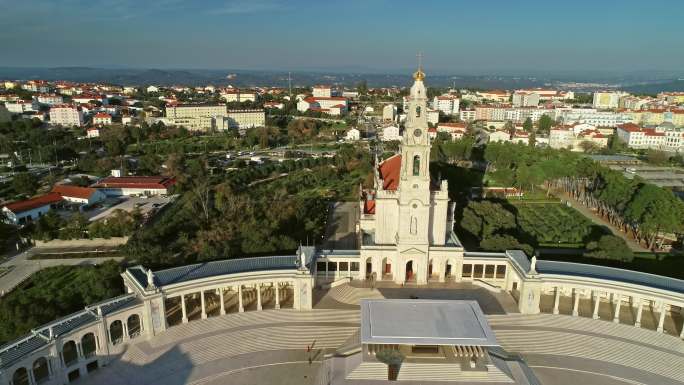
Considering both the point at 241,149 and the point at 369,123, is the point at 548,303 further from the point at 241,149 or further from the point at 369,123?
the point at 369,123

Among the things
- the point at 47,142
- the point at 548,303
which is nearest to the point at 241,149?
the point at 47,142

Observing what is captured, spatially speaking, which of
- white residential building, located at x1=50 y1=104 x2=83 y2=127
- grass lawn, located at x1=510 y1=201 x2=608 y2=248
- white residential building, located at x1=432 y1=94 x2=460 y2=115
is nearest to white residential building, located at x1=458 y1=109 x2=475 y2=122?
white residential building, located at x1=432 y1=94 x2=460 y2=115

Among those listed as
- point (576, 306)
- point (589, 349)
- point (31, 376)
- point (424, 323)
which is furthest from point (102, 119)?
point (589, 349)

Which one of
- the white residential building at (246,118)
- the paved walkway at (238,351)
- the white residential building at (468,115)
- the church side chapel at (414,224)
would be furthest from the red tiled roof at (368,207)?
the white residential building at (468,115)

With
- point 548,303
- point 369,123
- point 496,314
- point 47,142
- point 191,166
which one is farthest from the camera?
point 369,123

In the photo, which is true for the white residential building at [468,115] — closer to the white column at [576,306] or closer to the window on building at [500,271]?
the window on building at [500,271]

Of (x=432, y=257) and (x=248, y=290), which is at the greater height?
(x=432, y=257)

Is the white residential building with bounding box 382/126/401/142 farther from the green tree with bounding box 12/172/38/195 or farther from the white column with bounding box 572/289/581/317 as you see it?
the white column with bounding box 572/289/581/317
